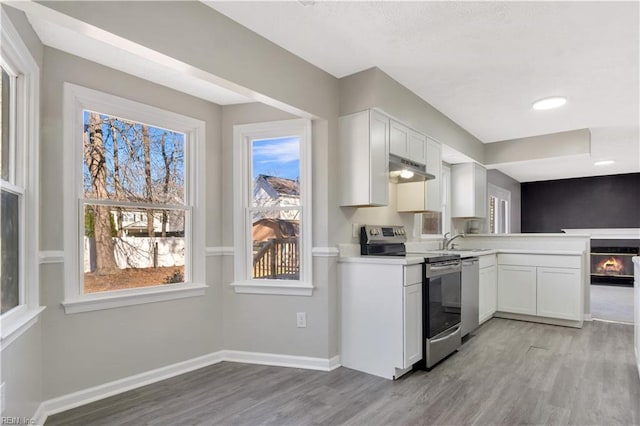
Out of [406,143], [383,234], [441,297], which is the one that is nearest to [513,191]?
[406,143]

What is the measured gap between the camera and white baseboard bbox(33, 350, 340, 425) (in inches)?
89.3

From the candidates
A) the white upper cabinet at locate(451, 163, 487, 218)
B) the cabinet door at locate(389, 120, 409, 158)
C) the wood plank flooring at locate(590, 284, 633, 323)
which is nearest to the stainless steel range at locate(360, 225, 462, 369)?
the cabinet door at locate(389, 120, 409, 158)

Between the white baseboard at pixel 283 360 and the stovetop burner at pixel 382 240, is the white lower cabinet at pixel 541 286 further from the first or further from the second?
the white baseboard at pixel 283 360

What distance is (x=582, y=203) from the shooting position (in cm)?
827

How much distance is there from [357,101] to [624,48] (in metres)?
1.99

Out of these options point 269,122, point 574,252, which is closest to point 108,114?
point 269,122

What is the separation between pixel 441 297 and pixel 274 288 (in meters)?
1.48

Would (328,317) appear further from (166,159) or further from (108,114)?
(108,114)

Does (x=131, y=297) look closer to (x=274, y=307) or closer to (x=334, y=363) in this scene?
(x=274, y=307)

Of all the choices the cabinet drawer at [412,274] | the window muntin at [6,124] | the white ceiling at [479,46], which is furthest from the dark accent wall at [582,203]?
the window muntin at [6,124]

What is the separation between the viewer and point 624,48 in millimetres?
2658

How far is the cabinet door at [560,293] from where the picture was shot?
436cm

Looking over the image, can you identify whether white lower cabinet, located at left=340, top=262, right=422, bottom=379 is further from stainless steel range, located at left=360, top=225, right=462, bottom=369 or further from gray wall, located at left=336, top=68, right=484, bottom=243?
gray wall, located at left=336, top=68, right=484, bottom=243

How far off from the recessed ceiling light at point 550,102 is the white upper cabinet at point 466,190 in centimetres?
144
